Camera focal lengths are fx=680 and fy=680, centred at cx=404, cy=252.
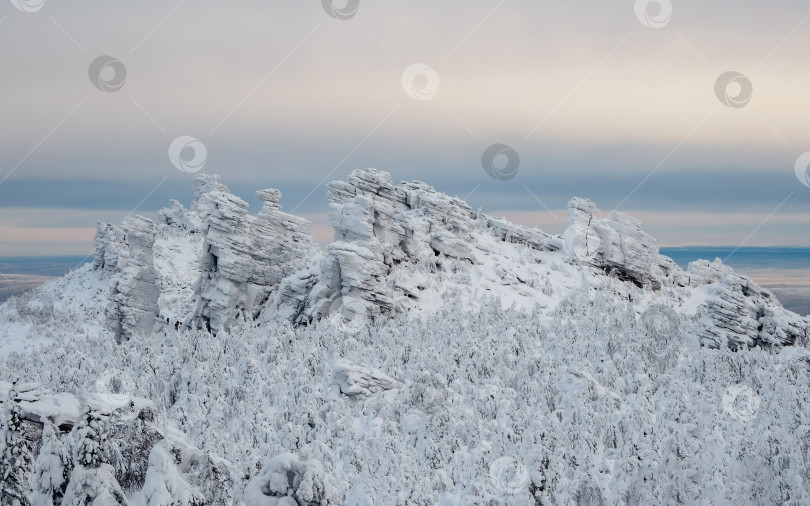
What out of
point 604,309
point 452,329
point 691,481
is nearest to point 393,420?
point 452,329

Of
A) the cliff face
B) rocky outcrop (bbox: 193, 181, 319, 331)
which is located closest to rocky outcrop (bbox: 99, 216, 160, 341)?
the cliff face

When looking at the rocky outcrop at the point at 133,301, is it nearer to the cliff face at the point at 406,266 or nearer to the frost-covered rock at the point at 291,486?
the cliff face at the point at 406,266

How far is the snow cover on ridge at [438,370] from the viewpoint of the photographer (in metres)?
31.9

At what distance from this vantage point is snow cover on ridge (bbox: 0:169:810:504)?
31938 millimetres

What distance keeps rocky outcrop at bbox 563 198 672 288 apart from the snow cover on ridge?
23cm

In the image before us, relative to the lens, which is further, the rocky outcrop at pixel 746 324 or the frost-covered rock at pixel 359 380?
the rocky outcrop at pixel 746 324

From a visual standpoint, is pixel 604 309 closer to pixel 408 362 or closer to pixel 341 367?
pixel 408 362

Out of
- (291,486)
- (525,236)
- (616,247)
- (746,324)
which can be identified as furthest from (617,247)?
(291,486)

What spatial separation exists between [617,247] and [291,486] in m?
57.6

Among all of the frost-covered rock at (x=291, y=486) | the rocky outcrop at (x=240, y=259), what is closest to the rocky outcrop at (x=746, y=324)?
the rocky outcrop at (x=240, y=259)

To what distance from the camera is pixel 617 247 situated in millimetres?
70062

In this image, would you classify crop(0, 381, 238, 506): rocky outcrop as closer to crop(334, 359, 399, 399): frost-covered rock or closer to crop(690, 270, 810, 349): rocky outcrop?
crop(334, 359, 399, 399): frost-covered rock

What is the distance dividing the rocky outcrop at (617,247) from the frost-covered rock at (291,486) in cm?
5466

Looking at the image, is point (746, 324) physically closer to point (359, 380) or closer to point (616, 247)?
point (616, 247)
